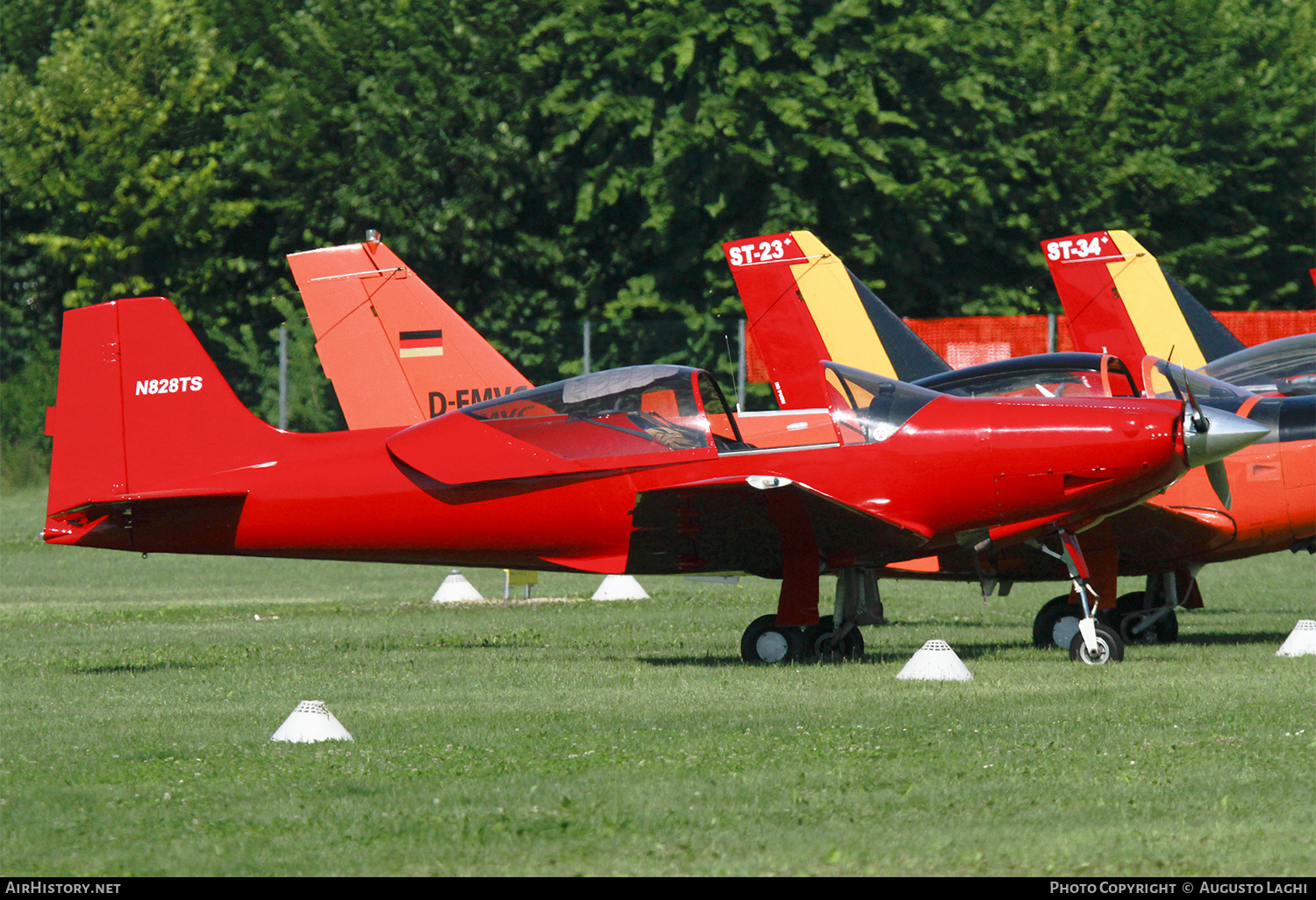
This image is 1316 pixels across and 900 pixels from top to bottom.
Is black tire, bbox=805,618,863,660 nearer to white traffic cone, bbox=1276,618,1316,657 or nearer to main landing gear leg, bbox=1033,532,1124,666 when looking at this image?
main landing gear leg, bbox=1033,532,1124,666

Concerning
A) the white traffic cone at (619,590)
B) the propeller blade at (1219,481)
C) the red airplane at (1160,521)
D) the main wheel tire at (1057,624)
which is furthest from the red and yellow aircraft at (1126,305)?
the propeller blade at (1219,481)

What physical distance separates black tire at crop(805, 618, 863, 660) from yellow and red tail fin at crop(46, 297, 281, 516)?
12.8 feet

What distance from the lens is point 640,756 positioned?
275 inches

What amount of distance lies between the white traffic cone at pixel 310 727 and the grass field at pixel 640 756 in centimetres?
13

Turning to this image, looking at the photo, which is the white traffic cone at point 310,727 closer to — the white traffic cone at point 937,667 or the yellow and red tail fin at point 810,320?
the white traffic cone at point 937,667

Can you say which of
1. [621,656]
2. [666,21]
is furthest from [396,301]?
[666,21]

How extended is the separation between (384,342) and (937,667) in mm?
6991

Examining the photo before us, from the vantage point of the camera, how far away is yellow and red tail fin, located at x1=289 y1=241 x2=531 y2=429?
14484mm

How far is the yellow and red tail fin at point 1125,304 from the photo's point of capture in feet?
56.2

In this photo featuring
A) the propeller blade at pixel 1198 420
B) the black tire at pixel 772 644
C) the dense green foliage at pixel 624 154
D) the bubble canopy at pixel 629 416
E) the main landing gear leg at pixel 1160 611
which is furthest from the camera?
the dense green foliage at pixel 624 154

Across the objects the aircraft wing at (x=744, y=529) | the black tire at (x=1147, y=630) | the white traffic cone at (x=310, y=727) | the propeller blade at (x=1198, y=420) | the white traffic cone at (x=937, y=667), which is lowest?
the black tire at (x=1147, y=630)

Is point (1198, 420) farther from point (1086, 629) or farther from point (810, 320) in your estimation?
point (810, 320)

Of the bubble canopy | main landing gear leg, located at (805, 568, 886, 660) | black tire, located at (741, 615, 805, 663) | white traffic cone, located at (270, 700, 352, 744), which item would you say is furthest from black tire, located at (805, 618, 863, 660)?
white traffic cone, located at (270, 700, 352, 744)

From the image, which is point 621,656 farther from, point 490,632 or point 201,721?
point 201,721
